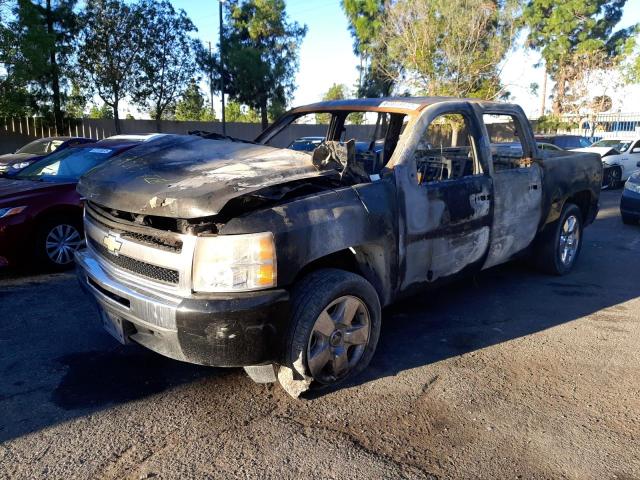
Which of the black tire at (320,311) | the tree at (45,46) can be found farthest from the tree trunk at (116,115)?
the black tire at (320,311)

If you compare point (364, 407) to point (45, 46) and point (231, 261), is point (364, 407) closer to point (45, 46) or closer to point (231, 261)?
point (231, 261)

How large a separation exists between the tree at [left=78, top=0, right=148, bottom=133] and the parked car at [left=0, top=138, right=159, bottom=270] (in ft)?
53.9

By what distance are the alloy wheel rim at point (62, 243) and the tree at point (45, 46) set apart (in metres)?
13.0

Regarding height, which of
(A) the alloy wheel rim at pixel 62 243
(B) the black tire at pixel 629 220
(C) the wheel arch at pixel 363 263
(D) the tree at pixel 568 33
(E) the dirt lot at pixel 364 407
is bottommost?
(E) the dirt lot at pixel 364 407

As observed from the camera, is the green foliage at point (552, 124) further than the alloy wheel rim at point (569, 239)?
Yes

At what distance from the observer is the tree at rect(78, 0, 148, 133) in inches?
812

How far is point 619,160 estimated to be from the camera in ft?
53.8

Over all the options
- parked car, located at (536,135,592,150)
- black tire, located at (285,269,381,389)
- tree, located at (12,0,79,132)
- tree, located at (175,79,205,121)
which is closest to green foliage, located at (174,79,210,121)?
tree, located at (175,79,205,121)

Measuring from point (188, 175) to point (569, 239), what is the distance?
4.65 meters

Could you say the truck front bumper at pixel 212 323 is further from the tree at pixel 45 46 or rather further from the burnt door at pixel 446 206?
the tree at pixel 45 46

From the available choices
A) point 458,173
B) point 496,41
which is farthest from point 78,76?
point 458,173

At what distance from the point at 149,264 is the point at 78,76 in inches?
838

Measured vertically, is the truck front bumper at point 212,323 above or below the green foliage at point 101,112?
below

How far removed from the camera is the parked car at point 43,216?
5.62 metres
